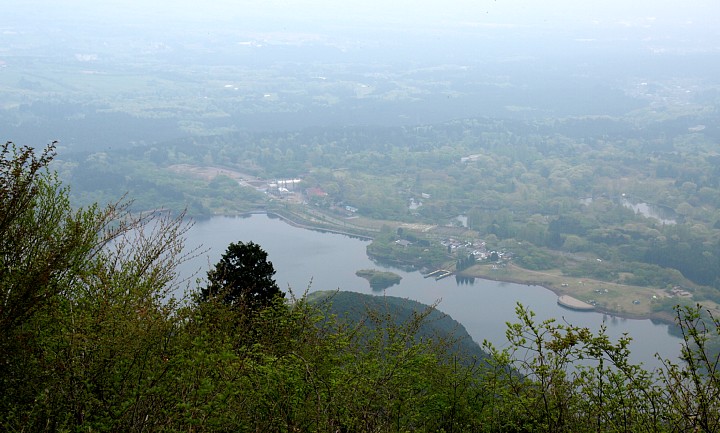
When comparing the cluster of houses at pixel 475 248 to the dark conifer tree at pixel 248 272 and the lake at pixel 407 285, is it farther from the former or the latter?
the dark conifer tree at pixel 248 272

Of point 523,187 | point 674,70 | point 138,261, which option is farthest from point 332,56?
point 138,261

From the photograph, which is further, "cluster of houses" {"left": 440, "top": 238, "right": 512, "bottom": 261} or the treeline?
"cluster of houses" {"left": 440, "top": 238, "right": 512, "bottom": 261}

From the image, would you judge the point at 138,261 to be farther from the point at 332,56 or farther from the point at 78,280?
the point at 332,56

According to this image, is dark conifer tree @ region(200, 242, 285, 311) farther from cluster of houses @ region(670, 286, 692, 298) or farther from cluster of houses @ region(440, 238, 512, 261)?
cluster of houses @ region(440, 238, 512, 261)

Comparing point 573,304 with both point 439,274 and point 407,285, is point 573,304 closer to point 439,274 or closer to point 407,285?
point 439,274

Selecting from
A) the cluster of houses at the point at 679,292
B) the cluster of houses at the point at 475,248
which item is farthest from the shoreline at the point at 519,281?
the cluster of houses at the point at 475,248

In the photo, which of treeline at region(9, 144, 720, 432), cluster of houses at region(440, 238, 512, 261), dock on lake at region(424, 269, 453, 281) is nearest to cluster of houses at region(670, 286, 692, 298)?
cluster of houses at region(440, 238, 512, 261)
